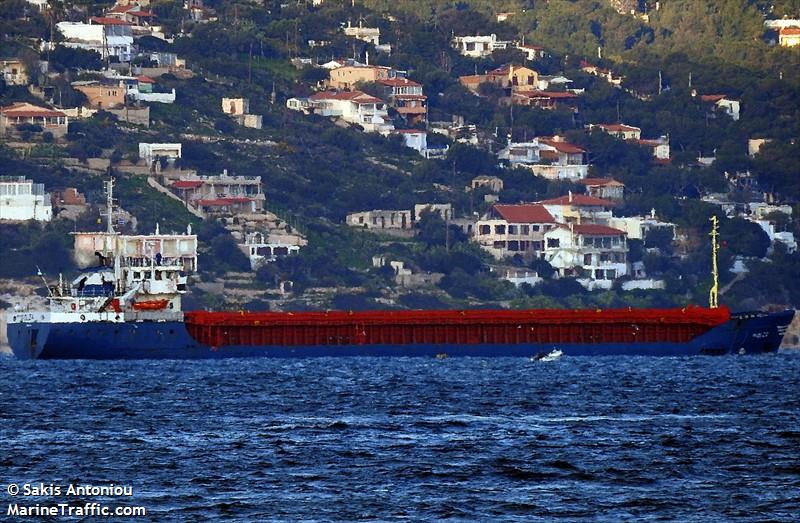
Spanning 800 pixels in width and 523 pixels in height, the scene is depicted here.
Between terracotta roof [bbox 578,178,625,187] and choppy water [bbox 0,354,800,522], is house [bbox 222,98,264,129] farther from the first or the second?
choppy water [bbox 0,354,800,522]

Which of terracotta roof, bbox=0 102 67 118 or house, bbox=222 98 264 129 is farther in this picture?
house, bbox=222 98 264 129

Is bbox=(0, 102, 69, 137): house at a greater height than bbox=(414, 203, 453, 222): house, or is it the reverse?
bbox=(0, 102, 69, 137): house

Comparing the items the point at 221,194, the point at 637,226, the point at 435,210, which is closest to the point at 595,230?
the point at 637,226

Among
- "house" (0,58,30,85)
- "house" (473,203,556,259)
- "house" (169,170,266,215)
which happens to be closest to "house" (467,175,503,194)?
"house" (473,203,556,259)

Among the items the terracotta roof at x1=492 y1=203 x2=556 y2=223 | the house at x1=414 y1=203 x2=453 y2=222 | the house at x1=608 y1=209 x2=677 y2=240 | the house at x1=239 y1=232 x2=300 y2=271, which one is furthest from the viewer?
the house at x1=608 y1=209 x2=677 y2=240

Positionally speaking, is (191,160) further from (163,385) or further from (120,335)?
(163,385)

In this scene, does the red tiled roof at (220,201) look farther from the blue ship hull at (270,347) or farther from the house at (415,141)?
the blue ship hull at (270,347)

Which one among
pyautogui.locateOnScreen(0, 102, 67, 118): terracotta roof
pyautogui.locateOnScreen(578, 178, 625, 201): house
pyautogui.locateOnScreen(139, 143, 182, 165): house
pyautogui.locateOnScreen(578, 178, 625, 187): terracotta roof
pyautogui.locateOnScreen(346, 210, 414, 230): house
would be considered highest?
pyautogui.locateOnScreen(0, 102, 67, 118): terracotta roof
